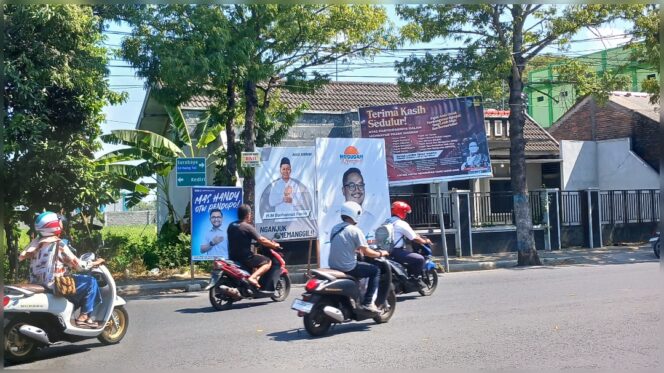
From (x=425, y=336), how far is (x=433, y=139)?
10984 millimetres

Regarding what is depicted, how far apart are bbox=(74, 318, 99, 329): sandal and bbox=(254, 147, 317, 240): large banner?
806 centimetres

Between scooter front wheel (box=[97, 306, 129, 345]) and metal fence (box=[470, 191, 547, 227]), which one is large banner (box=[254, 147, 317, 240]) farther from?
scooter front wheel (box=[97, 306, 129, 345])

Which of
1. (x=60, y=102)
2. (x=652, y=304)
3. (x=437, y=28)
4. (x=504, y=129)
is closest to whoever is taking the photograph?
(x=652, y=304)

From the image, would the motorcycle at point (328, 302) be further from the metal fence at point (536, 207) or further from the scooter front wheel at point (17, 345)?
the metal fence at point (536, 207)

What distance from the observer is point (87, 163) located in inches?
602

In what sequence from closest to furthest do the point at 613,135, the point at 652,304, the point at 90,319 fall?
the point at 90,319, the point at 652,304, the point at 613,135

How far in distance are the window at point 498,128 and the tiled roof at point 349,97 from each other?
2425 mm

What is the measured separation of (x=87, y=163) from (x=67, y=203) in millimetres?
1017

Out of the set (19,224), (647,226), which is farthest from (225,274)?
(647,226)

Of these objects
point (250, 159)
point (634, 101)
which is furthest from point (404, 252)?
point (634, 101)

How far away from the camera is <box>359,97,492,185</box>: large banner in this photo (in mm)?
19156

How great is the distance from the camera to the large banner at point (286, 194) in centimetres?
1647

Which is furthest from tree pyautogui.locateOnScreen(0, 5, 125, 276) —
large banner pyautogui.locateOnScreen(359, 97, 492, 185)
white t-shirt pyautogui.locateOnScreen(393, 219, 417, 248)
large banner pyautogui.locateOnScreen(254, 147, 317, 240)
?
large banner pyautogui.locateOnScreen(359, 97, 492, 185)

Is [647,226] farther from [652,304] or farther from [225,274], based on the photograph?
[225,274]
